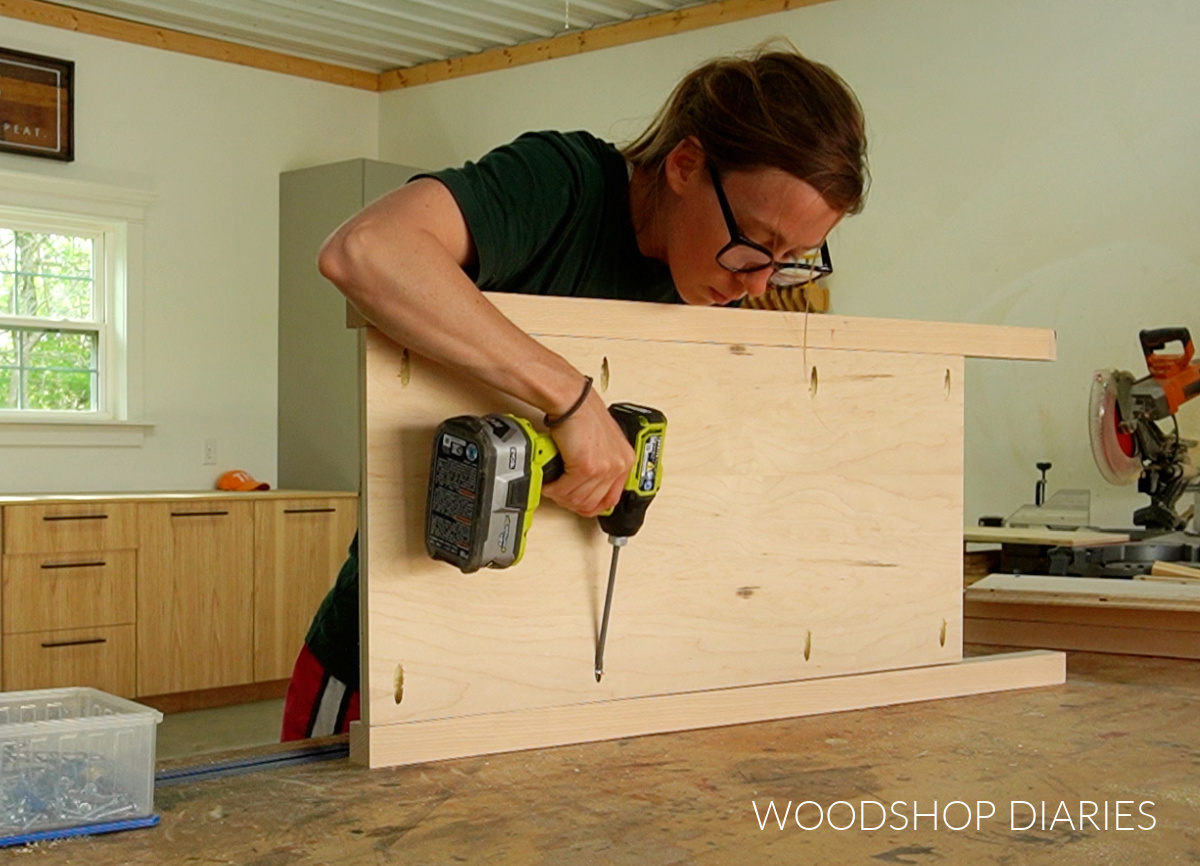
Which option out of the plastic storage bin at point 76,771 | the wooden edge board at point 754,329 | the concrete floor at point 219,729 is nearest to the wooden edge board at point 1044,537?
the wooden edge board at point 754,329

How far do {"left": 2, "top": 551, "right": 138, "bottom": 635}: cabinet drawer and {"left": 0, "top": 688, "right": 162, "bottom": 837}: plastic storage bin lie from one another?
434 cm

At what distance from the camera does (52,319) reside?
5.98 m

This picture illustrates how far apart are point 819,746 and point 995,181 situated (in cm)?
390

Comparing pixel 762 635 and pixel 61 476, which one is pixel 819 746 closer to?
pixel 762 635

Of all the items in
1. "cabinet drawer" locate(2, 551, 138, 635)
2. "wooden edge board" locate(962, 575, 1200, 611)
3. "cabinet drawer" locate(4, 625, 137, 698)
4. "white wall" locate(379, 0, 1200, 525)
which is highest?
"white wall" locate(379, 0, 1200, 525)

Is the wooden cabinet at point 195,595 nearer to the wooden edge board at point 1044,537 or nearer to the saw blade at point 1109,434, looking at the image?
the wooden edge board at point 1044,537

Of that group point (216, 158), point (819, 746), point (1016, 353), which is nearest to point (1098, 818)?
A: point (819, 746)

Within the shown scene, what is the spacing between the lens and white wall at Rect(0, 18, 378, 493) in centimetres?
601

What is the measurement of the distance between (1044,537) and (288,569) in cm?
365

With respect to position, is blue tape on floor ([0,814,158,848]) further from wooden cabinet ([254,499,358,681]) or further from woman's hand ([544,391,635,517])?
wooden cabinet ([254,499,358,681])

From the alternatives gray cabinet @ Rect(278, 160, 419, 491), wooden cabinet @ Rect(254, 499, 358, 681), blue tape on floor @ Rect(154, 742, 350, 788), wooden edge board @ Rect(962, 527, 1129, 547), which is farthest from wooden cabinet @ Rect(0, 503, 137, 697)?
blue tape on floor @ Rect(154, 742, 350, 788)

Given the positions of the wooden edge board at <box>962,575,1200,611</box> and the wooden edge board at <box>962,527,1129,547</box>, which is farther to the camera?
the wooden edge board at <box>962,527,1129,547</box>

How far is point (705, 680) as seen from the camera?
1576mm

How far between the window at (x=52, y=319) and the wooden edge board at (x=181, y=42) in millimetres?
925
